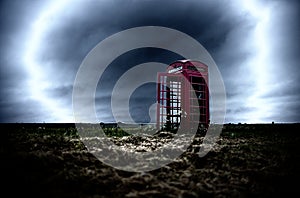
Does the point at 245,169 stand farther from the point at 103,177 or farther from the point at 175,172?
the point at 103,177

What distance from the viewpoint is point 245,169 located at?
16.2 feet

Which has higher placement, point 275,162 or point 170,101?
point 170,101

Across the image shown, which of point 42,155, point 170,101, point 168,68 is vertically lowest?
point 42,155

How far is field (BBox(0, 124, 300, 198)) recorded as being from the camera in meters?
3.86

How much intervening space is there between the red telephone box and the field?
5146mm

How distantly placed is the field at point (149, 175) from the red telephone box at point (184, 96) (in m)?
5.15

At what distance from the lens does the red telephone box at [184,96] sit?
11.0 m

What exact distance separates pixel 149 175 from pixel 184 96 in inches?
272

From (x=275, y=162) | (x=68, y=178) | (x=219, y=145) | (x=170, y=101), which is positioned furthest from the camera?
(x=170, y=101)

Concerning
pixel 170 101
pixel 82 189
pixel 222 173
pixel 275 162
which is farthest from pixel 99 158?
pixel 170 101

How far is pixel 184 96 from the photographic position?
11078mm

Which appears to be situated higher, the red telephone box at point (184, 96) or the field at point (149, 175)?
the red telephone box at point (184, 96)

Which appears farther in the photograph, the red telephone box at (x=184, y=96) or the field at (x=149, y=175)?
the red telephone box at (x=184, y=96)

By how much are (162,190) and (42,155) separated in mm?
2481
